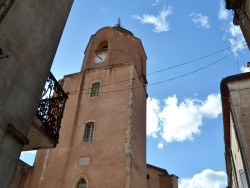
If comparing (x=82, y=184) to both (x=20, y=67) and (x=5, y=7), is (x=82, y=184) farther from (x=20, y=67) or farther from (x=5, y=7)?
(x=5, y=7)

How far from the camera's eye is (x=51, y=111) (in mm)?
7473

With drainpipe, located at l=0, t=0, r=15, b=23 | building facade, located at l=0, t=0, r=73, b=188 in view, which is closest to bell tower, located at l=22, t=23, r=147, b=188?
building facade, located at l=0, t=0, r=73, b=188

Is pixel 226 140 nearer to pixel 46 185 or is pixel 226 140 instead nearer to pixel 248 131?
pixel 248 131

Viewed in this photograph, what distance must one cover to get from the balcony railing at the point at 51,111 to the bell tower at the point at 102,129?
25.8 feet

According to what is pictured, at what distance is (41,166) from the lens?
1664 centimetres

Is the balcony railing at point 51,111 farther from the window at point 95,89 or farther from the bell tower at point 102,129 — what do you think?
the window at point 95,89

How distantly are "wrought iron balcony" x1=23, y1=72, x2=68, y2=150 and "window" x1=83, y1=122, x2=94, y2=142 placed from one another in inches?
366

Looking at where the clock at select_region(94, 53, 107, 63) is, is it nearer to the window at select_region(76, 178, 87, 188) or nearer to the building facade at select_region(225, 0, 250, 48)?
the window at select_region(76, 178, 87, 188)

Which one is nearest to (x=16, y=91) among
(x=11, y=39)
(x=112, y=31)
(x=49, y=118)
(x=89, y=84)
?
(x=11, y=39)

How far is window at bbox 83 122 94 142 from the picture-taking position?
55.7 feet

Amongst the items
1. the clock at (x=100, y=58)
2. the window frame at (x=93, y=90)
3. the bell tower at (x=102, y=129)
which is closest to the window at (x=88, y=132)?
the bell tower at (x=102, y=129)

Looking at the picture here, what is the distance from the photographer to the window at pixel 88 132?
17.0 meters

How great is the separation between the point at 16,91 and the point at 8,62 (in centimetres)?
56

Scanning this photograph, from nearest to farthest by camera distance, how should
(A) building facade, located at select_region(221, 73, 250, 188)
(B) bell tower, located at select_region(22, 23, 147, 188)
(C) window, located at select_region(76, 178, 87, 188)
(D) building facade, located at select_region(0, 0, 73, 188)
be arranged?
(D) building facade, located at select_region(0, 0, 73, 188) → (A) building facade, located at select_region(221, 73, 250, 188) → (C) window, located at select_region(76, 178, 87, 188) → (B) bell tower, located at select_region(22, 23, 147, 188)
